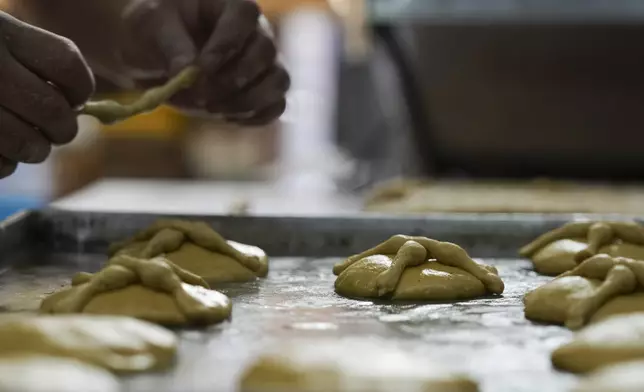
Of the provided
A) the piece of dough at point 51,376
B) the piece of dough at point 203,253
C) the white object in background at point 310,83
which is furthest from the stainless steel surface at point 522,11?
the white object in background at point 310,83

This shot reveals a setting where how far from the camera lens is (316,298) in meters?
1.78

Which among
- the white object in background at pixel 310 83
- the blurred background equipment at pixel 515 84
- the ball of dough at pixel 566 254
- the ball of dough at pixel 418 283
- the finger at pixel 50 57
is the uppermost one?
the white object in background at pixel 310 83

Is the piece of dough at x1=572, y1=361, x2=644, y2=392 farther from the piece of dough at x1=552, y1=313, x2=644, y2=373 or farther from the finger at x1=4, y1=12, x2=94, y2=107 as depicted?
the finger at x1=4, y1=12, x2=94, y2=107

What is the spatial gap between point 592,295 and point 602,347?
32 cm

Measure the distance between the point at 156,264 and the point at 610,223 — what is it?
3.62 ft

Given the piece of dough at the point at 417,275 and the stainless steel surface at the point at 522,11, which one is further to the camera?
the stainless steel surface at the point at 522,11

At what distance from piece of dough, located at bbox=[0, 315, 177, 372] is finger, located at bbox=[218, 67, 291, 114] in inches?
49.5

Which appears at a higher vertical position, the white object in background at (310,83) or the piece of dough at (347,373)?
the white object in background at (310,83)

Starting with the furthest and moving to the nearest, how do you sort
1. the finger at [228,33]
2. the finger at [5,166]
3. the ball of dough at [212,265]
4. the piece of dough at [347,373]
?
the finger at [228,33] → the ball of dough at [212,265] → the finger at [5,166] → the piece of dough at [347,373]

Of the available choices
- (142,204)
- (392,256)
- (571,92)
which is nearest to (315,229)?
(392,256)

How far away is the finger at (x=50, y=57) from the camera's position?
Answer: 5.62 feet

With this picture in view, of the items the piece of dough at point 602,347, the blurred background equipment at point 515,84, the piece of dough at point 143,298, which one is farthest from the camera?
the blurred background equipment at point 515,84

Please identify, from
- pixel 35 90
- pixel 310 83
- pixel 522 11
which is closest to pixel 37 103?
pixel 35 90

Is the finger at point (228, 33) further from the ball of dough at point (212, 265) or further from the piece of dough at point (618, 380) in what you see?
the piece of dough at point (618, 380)
